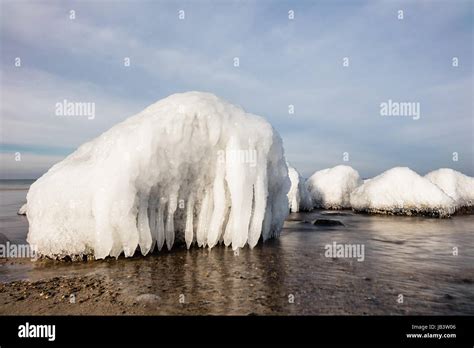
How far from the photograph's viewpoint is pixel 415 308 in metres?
6.43

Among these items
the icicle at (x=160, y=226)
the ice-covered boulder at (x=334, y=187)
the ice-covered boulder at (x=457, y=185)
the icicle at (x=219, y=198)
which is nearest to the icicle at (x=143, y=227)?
the icicle at (x=160, y=226)

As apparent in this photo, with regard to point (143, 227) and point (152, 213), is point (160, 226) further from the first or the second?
point (143, 227)

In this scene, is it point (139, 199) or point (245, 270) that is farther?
point (139, 199)

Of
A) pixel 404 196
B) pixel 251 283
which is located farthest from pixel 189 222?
pixel 404 196

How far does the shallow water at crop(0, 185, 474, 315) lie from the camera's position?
6.56 metres

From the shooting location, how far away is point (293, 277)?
845cm

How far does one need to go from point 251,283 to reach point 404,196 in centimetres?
1972

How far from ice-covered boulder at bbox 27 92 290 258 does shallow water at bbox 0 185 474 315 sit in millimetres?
615

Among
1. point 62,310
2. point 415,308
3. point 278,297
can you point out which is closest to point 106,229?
point 62,310

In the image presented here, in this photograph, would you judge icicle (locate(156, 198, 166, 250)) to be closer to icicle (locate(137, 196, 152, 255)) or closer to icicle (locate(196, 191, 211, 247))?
icicle (locate(137, 196, 152, 255))

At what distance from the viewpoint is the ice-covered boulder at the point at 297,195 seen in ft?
94.2

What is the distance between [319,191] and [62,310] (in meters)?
28.0
